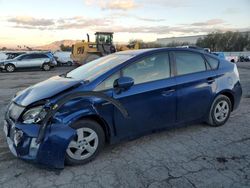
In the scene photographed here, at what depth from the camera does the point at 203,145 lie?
4.24 m

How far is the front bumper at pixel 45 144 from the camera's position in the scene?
3.26 metres

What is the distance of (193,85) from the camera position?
4.52 m

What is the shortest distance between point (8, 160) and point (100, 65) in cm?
195

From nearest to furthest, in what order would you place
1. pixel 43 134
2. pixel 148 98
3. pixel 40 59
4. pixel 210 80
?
pixel 43 134 → pixel 148 98 → pixel 210 80 → pixel 40 59

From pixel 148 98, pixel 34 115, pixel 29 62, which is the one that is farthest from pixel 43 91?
pixel 29 62

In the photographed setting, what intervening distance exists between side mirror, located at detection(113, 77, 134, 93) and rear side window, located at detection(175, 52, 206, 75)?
106 cm

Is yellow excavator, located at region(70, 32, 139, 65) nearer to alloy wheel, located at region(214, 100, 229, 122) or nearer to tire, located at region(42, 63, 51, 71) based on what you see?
tire, located at region(42, 63, 51, 71)

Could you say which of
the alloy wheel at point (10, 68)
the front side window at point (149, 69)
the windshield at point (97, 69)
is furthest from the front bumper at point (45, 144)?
the alloy wheel at point (10, 68)

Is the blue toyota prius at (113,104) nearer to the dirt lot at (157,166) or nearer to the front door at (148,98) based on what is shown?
the front door at (148,98)

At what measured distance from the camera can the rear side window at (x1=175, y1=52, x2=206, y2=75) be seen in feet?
14.8

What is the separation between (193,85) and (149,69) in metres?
0.87

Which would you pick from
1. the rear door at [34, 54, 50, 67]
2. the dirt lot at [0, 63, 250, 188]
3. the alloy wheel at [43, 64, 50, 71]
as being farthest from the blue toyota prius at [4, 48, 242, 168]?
the rear door at [34, 54, 50, 67]

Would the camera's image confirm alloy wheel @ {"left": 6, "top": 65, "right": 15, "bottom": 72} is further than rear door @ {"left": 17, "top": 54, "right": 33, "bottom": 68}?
No

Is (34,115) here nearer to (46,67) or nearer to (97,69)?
(97,69)
